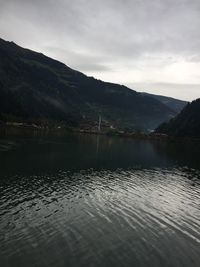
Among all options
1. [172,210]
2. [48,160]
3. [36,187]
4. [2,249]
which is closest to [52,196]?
[36,187]

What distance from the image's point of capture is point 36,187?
5894 centimetres

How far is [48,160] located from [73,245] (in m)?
67.1

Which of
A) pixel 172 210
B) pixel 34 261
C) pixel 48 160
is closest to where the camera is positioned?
pixel 34 261

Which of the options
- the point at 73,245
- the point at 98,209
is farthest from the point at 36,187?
the point at 73,245

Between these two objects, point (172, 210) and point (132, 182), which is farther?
point (132, 182)

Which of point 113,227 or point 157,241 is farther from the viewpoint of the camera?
point 113,227

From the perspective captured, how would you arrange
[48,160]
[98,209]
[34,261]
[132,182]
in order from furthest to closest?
[48,160]
[132,182]
[98,209]
[34,261]

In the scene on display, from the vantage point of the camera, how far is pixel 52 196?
53.3 metres

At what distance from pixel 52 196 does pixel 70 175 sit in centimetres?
2212

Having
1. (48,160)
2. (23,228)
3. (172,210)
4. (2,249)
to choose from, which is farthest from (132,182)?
(2,249)

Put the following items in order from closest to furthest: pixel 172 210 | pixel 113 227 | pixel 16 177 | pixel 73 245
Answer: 1. pixel 73 245
2. pixel 113 227
3. pixel 172 210
4. pixel 16 177

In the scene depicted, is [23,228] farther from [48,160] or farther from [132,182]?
[48,160]

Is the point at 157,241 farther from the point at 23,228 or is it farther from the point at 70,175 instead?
the point at 70,175

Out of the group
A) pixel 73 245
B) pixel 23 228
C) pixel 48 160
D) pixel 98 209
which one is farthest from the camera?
pixel 48 160
